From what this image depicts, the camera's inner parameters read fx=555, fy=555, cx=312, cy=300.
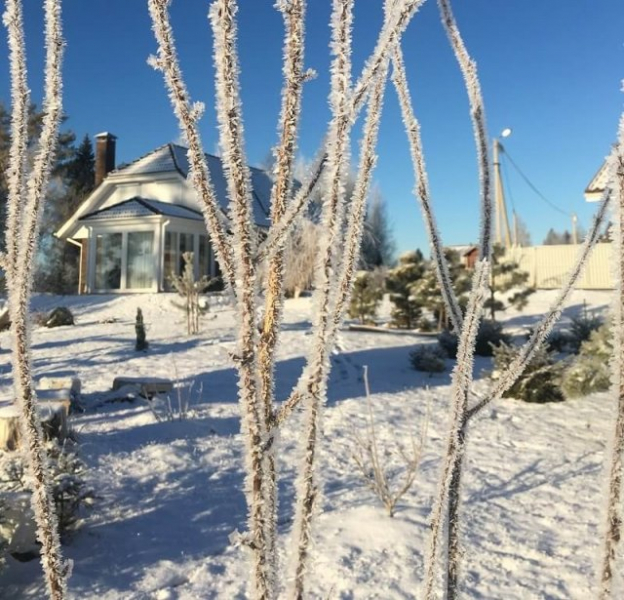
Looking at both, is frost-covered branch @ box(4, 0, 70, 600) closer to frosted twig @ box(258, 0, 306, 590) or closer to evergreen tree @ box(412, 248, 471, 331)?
frosted twig @ box(258, 0, 306, 590)

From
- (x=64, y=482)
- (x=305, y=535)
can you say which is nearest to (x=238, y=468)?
(x=64, y=482)

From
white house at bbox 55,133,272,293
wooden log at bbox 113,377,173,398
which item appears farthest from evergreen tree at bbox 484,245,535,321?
wooden log at bbox 113,377,173,398

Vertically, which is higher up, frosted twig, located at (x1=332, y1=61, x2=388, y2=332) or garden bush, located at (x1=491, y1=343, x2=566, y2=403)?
frosted twig, located at (x1=332, y1=61, x2=388, y2=332)

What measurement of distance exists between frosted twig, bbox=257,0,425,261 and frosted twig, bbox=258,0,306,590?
0.04m

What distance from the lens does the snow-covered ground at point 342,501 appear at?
2.98 meters

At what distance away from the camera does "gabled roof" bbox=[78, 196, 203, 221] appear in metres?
19.1

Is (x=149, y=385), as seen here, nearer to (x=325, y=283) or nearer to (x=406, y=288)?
(x=325, y=283)

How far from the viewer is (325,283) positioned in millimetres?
845

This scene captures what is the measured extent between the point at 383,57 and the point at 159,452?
188 inches

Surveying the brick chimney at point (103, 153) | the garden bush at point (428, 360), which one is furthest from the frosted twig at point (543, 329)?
the brick chimney at point (103, 153)

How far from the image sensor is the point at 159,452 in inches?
198

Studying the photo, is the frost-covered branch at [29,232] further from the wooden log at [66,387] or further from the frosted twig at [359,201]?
the wooden log at [66,387]

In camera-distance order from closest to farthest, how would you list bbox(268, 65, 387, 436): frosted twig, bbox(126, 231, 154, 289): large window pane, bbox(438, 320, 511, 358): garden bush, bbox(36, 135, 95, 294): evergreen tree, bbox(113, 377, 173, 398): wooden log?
1. bbox(268, 65, 387, 436): frosted twig
2. bbox(113, 377, 173, 398): wooden log
3. bbox(438, 320, 511, 358): garden bush
4. bbox(126, 231, 154, 289): large window pane
5. bbox(36, 135, 95, 294): evergreen tree

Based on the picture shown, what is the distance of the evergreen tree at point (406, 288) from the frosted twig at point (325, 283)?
1413 centimetres
